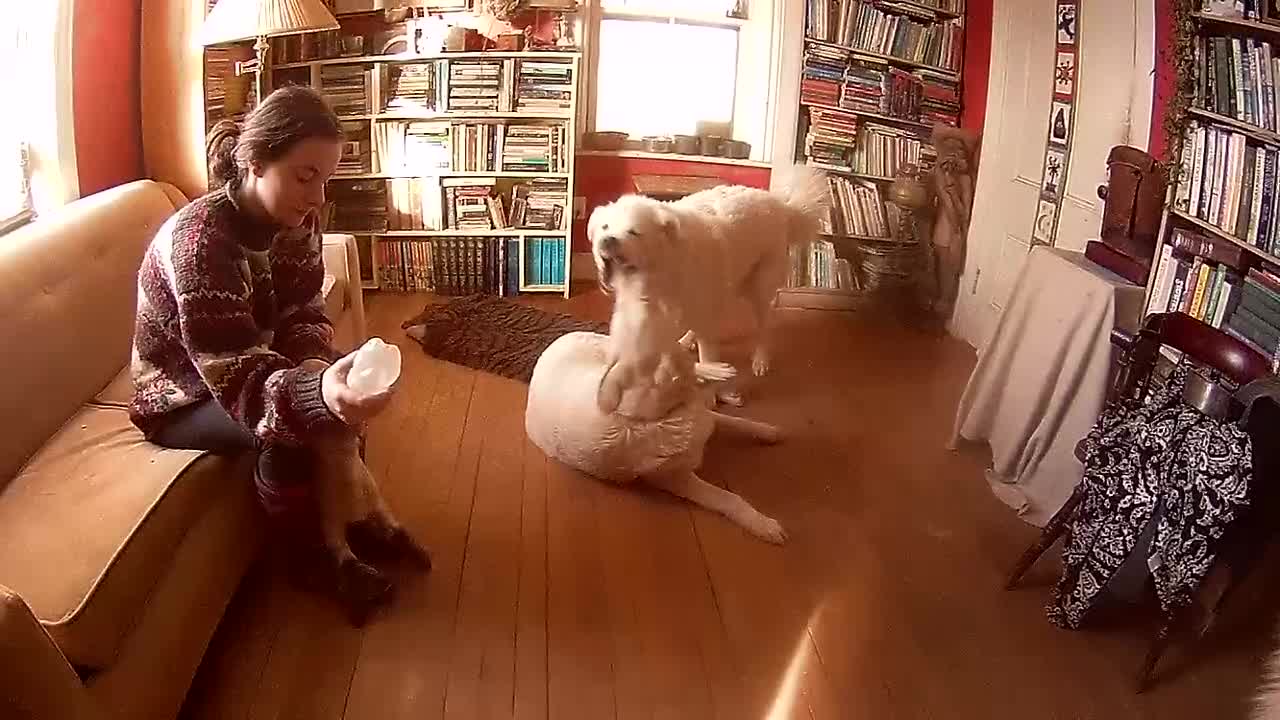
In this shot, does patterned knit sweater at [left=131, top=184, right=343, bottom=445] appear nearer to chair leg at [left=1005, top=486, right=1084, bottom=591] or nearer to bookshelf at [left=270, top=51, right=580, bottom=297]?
chair leg at [left=1005, top=486, right=1084, bottom=591]

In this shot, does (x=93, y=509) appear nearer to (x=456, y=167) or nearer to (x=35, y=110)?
(x=35, y=110)

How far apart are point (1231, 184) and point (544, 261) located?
2771mm

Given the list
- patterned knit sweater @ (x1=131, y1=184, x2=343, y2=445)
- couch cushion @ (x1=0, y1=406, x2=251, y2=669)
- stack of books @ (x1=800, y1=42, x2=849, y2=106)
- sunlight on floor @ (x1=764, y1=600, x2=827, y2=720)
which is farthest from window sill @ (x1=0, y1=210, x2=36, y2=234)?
stack of books @ (x1=800, y1=42, x2=849, y2=106)

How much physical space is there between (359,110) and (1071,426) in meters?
3.10

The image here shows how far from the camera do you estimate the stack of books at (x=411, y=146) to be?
14.4ft

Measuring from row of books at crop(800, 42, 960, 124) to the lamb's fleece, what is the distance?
6.34ft

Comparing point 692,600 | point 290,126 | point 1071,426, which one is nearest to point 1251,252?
point 1071,426

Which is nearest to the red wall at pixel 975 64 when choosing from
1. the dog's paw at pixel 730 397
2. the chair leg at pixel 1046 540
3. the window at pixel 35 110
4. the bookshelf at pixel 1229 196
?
the bookshelf at pixel 1229 196

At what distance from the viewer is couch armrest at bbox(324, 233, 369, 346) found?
3.06 metres

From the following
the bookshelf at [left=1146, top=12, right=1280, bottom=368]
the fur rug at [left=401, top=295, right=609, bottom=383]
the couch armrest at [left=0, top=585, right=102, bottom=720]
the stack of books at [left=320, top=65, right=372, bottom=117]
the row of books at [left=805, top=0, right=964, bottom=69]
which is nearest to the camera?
the couch armrest at [left=0, top=585, right=102, bottom=720]

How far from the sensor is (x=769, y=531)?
267 cm

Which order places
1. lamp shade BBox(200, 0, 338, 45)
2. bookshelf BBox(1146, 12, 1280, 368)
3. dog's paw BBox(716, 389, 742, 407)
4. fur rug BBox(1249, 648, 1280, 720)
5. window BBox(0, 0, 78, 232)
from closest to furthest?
fur rug BBox(1249, 648, 1280, 720)
bookshelf BBox(1146, 12, 1280, 368)
window BBox(0, 0, 78, 232)
lamp shade BBox(200, 0, 338, 45)
dog's paw BBox(716, 389, 742, 407)

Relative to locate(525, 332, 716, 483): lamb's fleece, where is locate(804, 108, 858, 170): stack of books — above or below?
above

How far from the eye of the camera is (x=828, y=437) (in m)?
3.33
